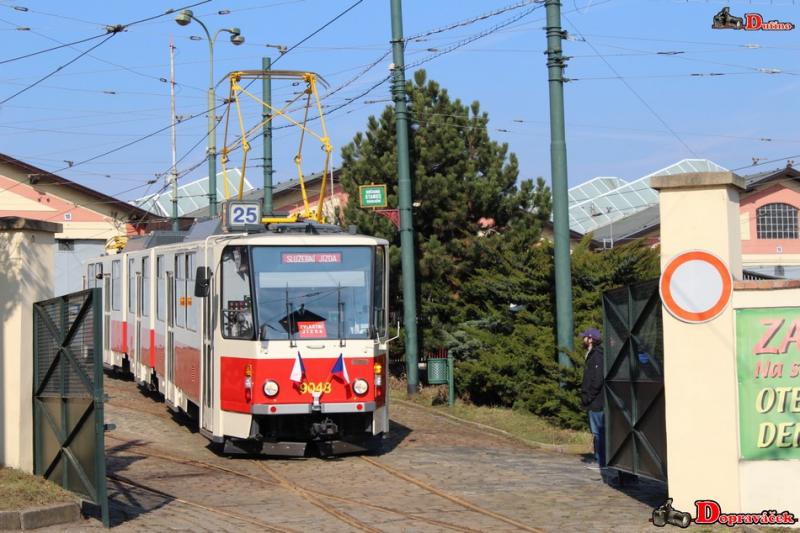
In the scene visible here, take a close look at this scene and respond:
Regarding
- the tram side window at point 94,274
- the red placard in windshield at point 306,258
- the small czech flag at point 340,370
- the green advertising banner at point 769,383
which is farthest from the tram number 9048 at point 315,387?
the tram side window at point 94,274

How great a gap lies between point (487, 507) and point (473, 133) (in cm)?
1613

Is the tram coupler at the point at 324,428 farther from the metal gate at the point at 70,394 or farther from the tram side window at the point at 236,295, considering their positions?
the metal gate at the point at 70,394

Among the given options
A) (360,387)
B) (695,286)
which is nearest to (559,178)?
(360,387)

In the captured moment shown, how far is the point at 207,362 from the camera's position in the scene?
1577 cm

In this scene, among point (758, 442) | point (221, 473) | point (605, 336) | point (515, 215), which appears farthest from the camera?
point (515, 215)

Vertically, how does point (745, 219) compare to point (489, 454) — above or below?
above

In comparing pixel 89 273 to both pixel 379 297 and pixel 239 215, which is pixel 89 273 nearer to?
pixel 239 215

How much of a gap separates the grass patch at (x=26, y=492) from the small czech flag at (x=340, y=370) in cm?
457

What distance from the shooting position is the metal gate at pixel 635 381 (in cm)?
1091

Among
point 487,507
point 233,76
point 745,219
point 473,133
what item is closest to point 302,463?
point 487,507

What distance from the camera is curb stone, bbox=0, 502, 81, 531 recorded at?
9.70m

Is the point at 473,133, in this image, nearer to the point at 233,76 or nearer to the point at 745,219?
the point at 233,76

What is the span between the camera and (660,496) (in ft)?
38.8

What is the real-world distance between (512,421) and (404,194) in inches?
196
